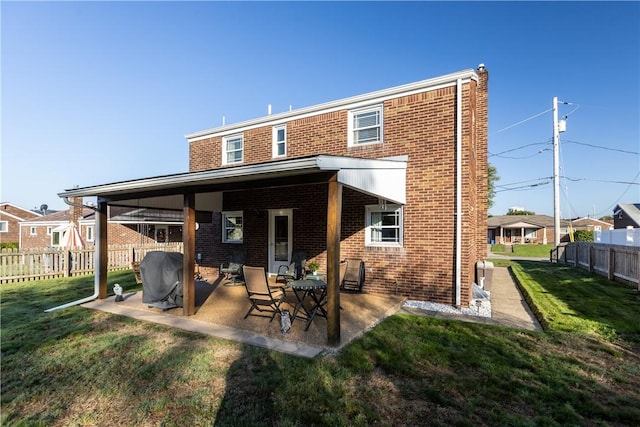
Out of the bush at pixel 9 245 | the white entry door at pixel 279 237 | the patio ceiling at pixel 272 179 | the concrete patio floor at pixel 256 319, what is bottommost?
the bush at pixel 9 245

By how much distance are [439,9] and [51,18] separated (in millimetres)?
12261

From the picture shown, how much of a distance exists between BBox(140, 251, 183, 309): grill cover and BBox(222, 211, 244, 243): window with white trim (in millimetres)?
4709

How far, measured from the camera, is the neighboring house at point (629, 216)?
24139 mm

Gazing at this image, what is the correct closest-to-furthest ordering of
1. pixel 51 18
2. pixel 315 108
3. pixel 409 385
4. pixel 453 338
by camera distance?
pixel 409 385 < pixel 453 338 < pixel 51 18 < pixel 315 108

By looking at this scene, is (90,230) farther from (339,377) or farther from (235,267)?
(339,377)

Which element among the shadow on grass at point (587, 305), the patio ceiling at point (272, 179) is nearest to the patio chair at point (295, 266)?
the patio ceiling at point (272, 179)

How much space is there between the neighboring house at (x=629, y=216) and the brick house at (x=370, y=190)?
2159cm

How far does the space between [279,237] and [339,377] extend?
24.6 feet

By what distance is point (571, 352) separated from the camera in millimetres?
5066

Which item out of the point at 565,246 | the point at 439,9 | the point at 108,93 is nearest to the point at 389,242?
the point at 439,9

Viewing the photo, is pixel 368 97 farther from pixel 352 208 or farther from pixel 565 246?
pixel 565 246

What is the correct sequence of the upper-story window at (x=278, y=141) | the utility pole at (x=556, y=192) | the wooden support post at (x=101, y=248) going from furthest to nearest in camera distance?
the utility pole at (x=556, y=192) < the upper-story window at (x=278, y=141) < the wooden support post at (x=101, y=248)

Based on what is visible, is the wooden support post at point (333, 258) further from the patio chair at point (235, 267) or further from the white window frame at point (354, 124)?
the patio chair at point (235, 267)

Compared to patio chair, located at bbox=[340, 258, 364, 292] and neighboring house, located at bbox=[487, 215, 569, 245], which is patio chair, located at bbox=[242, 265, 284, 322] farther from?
neighboring house, located at bbox=[487, 215, 569, 245]
